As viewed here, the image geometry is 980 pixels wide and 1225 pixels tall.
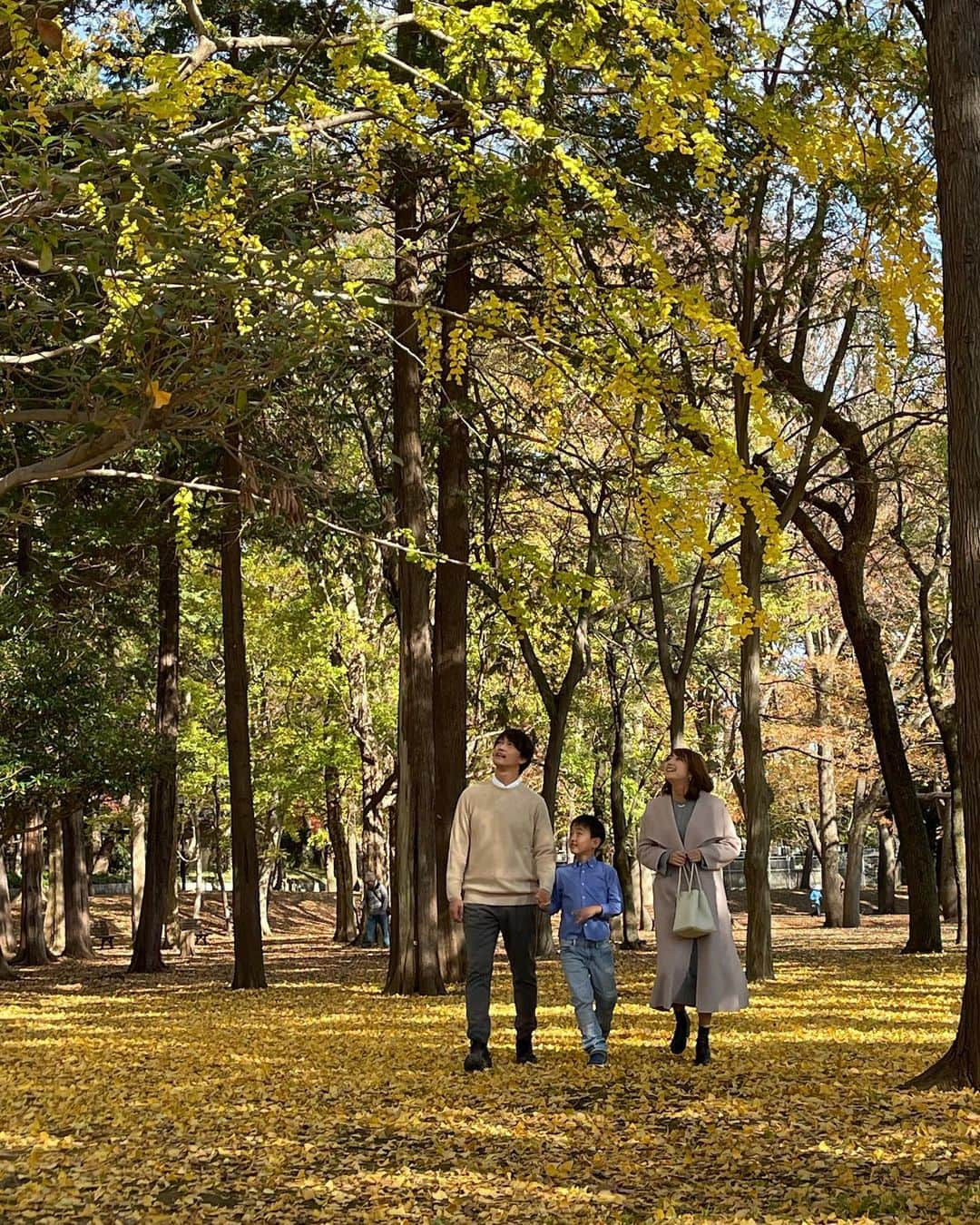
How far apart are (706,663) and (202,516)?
14052mm

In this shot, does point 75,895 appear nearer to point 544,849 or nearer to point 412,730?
point 412,730

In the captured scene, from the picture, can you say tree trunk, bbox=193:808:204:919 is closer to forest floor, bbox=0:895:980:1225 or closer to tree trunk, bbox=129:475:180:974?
tree trunk, bbox=129:475:180:974

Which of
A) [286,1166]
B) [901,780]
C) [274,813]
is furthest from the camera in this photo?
[274,813]

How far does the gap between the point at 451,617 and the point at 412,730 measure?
1.86 m

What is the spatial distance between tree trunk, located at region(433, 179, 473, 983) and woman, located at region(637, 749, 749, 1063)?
7.08 metres

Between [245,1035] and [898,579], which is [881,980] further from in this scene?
[898,579]

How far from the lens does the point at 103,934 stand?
32.9 metres

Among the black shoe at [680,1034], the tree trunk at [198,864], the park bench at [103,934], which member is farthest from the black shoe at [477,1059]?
the tree trunk at [198,864]

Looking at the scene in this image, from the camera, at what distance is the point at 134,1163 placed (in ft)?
20.4

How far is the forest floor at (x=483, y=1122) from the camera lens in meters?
5.25

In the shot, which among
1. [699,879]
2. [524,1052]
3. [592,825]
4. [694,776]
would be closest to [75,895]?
[524,1052]

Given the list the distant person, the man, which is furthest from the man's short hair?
the distant person

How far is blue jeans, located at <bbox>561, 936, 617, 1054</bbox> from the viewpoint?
847 cm

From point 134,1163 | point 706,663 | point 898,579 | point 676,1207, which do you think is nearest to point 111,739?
point 706,663
